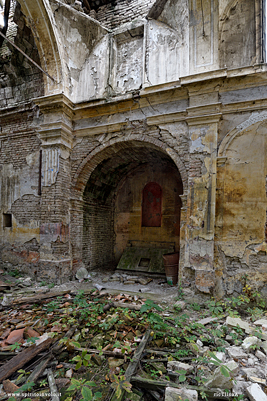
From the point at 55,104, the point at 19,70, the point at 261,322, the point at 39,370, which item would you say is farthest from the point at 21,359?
the point at 19,70

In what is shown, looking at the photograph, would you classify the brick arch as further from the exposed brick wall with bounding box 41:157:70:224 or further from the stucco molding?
the stucco molding

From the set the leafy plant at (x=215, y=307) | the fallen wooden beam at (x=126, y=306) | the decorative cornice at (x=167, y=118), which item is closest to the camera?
the leafy plant at (x=215, y=307)

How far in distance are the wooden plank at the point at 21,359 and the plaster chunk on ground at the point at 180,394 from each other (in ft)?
5.29

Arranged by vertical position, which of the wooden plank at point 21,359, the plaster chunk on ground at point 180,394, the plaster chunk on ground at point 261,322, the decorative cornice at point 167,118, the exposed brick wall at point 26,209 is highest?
the decorative cornice at point 167,118

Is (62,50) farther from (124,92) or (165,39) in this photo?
(165,39)

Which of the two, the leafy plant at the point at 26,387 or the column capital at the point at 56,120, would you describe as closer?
the leafy plant at the point at 26,387

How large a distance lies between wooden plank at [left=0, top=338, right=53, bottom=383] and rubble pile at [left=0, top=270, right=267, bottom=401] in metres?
0.01

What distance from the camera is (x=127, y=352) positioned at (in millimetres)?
2707

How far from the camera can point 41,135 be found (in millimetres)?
5844

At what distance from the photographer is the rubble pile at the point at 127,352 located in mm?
2115

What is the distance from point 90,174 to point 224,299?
4413mm

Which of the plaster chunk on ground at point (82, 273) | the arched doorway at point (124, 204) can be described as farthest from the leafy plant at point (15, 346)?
the arched doorway at point (124, 204)

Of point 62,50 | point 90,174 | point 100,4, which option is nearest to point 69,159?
point 90,174

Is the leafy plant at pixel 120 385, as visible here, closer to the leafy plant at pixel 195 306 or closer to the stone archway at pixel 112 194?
the leafy plant at pixel 195 306
